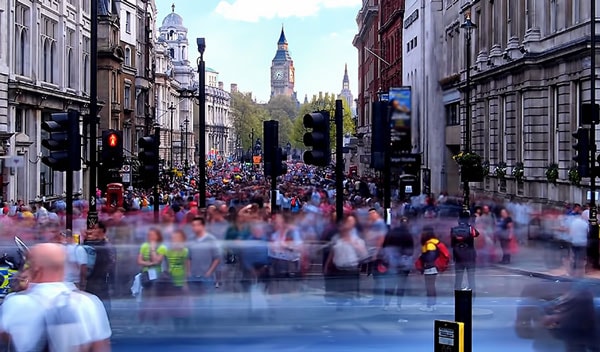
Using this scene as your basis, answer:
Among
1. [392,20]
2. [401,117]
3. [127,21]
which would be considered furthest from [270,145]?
[392,20]

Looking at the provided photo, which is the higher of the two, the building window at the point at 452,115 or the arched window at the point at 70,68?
the arched window at the point at 70,68

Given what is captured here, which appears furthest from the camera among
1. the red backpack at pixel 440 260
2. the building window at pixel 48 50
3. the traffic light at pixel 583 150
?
the building window at pixel 48 50

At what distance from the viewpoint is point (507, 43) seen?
43500mm

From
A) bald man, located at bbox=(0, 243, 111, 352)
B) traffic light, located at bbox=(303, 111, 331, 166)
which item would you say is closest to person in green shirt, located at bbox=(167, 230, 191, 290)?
traffic light, located at bbox=(303, 111, 331, 166)

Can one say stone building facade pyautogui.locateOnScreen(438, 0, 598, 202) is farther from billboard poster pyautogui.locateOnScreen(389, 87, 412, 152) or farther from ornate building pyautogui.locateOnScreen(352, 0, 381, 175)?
ornate building pyautogui.locateOnScreen(352, 0, 381, 175)

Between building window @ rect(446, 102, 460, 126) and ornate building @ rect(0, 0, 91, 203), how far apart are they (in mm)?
20524

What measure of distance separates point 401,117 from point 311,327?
1895 inches

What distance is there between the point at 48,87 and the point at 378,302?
1173 inches

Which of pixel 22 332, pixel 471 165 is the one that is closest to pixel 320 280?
pixel 22 332

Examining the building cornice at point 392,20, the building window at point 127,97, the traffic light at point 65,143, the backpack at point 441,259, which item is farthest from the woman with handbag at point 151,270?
the building cornice at point 392,20

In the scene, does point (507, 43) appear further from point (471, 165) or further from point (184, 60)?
point (184, 60)

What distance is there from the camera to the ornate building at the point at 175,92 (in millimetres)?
103050

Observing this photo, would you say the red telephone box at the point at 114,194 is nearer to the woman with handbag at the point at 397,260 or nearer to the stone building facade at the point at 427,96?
the woman with handbag at the point at 397,260

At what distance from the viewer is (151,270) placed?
13.4 meters
